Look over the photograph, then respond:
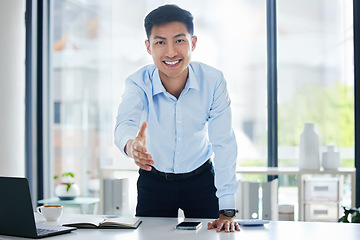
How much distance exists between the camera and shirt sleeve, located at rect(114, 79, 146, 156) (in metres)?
2.02

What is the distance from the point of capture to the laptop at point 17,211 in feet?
5.45

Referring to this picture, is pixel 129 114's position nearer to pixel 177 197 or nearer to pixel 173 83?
pixel 173 83

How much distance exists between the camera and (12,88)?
13.9 feet

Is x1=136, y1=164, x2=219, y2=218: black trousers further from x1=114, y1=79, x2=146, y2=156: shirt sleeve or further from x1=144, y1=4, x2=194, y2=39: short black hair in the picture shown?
x1=144, y1=4, x2=194, y2=39: short black hair

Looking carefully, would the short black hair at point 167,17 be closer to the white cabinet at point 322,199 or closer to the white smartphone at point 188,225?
the white smartphone at point 188,225

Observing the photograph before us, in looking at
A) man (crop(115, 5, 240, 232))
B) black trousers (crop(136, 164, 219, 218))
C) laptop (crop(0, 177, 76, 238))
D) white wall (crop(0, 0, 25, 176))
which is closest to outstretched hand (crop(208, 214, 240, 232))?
man (crop(115, 5, 240, 232))

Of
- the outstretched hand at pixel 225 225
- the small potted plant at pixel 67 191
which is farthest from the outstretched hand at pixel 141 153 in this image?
the small potted plant at pixel 67 191

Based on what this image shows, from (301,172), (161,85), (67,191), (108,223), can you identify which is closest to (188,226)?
(108,223)

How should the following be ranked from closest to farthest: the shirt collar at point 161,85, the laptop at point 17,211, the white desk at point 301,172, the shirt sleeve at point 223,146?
the laptop at point 17,211 → the shirt sleeve at point 223,146 → the shirt collar at point 161,85 → the white desk at point 301,172

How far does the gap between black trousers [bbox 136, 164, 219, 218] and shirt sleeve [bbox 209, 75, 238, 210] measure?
0.15 metres

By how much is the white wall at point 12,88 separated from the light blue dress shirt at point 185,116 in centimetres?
219

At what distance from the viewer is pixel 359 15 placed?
3934 millimetres

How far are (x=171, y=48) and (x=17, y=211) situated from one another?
36.9 inches

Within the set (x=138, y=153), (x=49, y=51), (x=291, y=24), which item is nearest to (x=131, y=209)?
(x=49, y=51)
